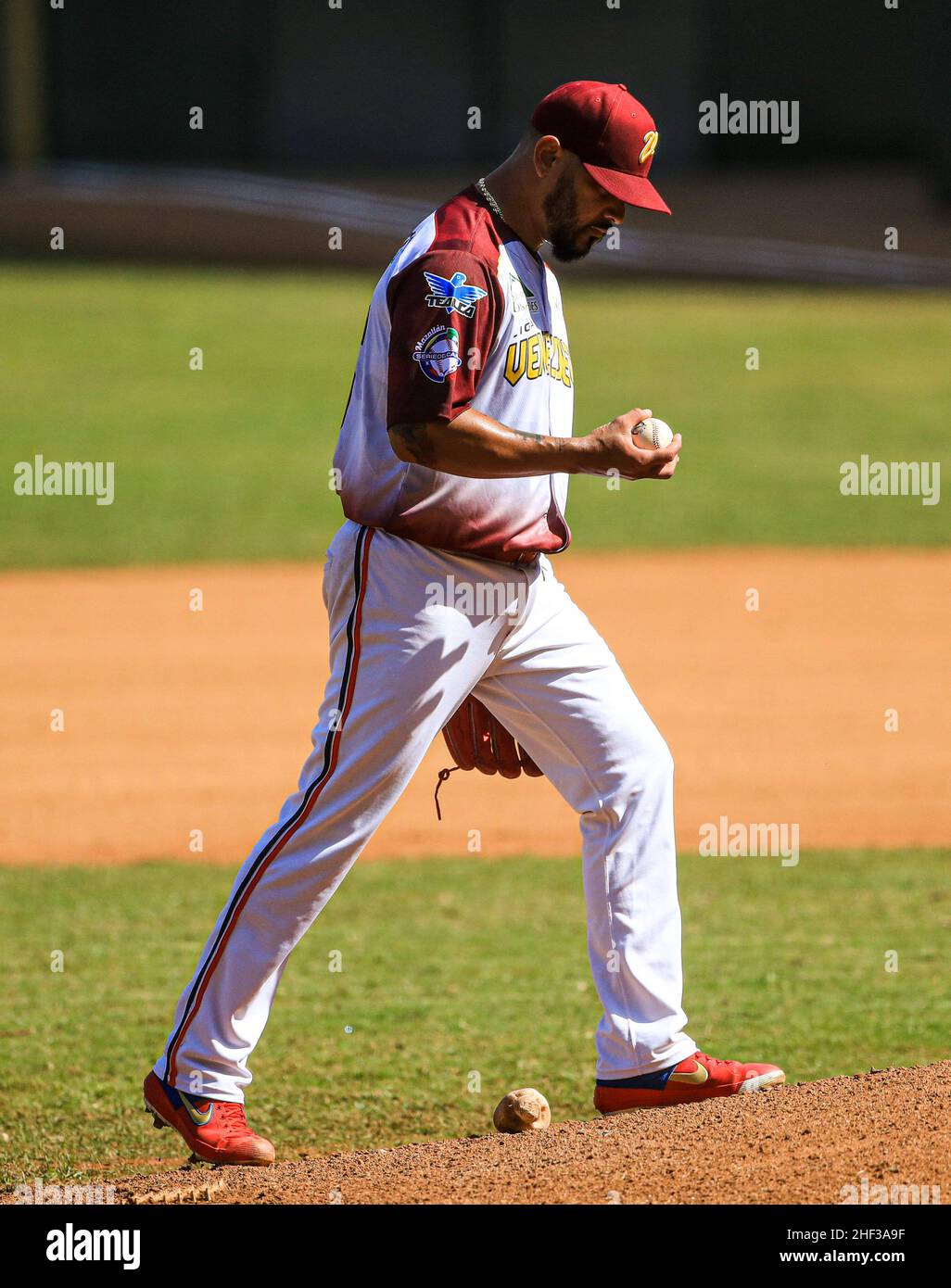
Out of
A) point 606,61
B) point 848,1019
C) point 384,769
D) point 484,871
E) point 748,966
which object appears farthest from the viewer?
point 606,61

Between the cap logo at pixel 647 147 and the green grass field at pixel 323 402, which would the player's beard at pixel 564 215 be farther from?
the green grass field at pixel 323 402

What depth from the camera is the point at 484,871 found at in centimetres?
769

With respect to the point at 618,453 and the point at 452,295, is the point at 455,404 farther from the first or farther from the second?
the point at 618,453

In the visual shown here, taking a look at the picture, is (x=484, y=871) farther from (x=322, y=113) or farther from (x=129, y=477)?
(x=322, y=113)

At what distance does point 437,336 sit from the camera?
3.99 meters

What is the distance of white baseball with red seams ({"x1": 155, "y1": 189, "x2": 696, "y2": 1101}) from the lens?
4.21 meters

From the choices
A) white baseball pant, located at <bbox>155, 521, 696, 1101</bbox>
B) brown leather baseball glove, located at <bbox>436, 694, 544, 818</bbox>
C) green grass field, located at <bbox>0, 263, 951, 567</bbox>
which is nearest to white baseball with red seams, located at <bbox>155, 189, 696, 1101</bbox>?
white baseball pant, located at <bbox>155, 521, 696, 1101</bbox>

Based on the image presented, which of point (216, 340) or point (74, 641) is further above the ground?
point (216, 340)

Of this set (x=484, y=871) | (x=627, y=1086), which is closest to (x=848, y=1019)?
(x=627, y=1086)

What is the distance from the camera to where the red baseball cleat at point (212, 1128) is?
4.27 meters

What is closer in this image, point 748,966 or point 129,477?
point 748,966

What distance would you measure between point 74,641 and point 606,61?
26152 mm

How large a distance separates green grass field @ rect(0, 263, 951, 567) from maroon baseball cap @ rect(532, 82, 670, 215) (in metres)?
11.0

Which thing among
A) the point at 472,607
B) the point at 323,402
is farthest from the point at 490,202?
the point at 323,402
